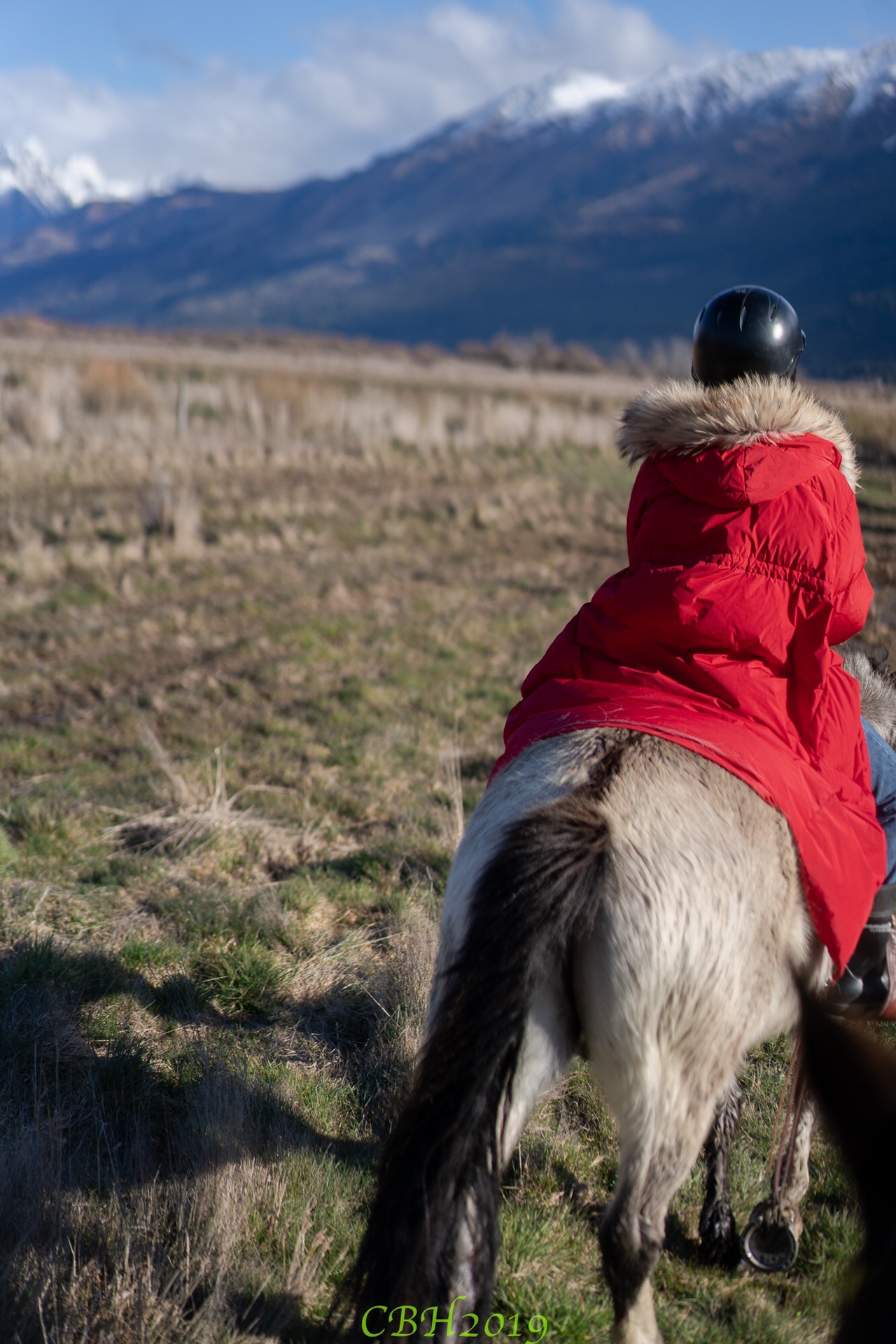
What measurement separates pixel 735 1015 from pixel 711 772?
491 mm

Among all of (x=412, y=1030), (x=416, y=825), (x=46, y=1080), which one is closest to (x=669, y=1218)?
(x=412, y=1030)

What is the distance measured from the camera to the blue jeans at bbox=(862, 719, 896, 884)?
93.7 inches

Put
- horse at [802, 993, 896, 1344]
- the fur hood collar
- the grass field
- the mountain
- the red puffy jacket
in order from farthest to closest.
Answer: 1. the mountain
2. the fur hood collar
3. the grass field
4. the red puffy jacket
5. horse at [802, 993, 896, 1344]

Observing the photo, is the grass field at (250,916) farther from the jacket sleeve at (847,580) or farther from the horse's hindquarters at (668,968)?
the jacket sleeve at (847,580)

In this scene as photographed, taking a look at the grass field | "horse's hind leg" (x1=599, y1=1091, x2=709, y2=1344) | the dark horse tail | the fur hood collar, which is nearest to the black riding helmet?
the fur hood collar

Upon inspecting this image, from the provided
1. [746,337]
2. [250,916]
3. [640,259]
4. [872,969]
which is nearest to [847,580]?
[746,337]

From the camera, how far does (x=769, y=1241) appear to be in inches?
90.1

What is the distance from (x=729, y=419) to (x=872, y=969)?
1.53 m

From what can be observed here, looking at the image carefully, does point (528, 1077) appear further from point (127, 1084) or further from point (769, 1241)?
point (127, 1084)

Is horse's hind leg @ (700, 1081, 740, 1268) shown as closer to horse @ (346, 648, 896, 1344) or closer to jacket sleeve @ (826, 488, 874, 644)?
horse @ (346, 648, 896, 1344)

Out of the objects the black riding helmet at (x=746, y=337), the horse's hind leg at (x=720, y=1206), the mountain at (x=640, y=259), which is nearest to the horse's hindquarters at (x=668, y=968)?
the horse's hind leg at (x=720, y=1206)

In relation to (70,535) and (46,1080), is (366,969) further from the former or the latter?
(70,535)

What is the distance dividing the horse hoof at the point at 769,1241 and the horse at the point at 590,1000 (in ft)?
1.93

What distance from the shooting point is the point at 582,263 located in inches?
Result: 5689
